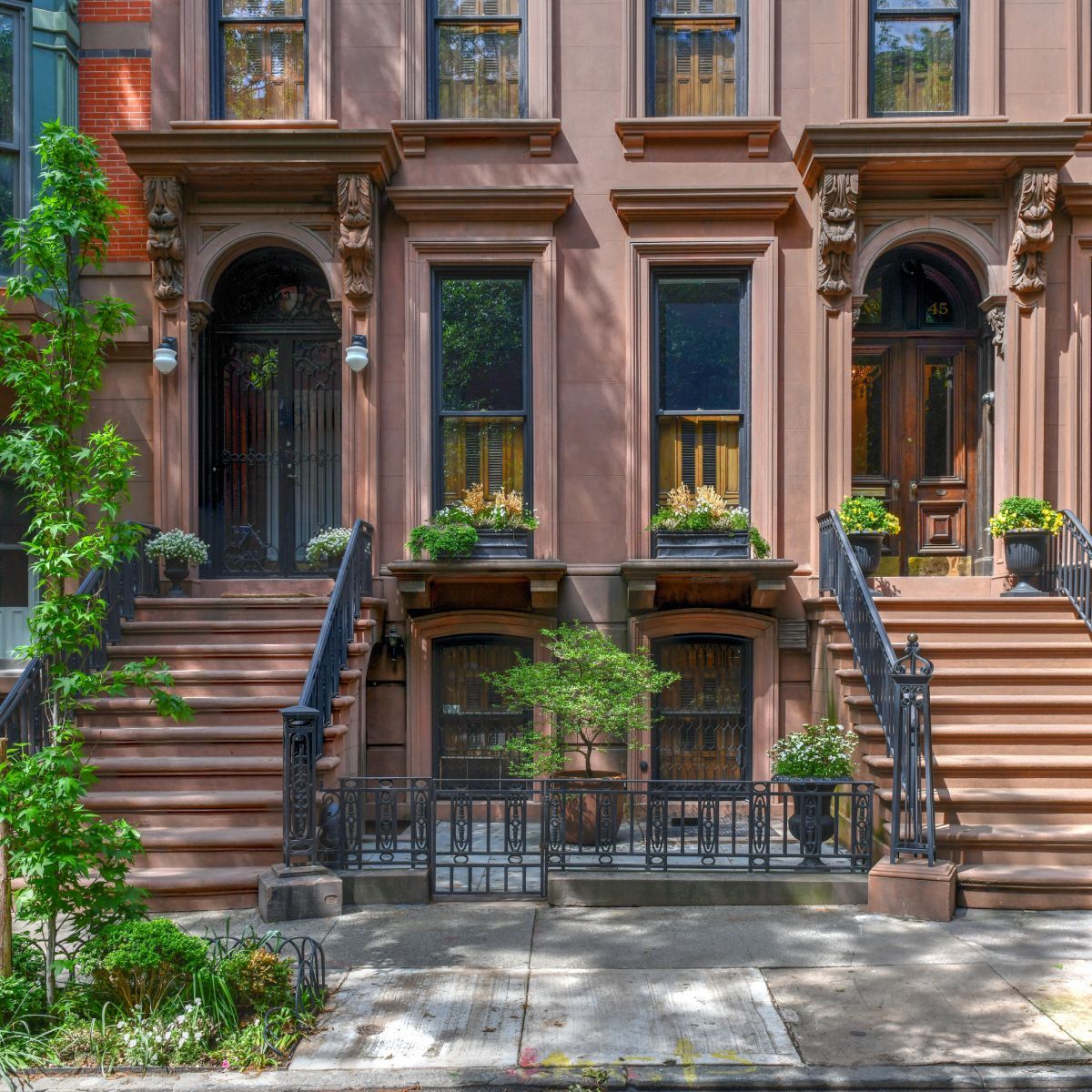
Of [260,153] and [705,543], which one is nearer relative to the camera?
[260,153]

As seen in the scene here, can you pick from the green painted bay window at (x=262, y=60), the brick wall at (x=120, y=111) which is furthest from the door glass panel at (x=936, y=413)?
the brick wall at (x=120, y=111)

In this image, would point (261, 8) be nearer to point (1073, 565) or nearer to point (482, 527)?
point (482, 527)

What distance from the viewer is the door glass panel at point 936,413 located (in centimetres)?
1291

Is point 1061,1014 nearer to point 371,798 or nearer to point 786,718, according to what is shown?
point 786,718

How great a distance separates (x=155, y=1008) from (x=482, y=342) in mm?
8013

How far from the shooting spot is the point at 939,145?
1163 centimetres

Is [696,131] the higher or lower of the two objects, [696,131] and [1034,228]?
the higher

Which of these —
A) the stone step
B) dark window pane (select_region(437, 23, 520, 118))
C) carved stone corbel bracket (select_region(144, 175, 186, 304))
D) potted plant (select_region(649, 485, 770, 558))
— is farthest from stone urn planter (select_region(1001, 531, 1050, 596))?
carved stone corbel bracket (select_region(144, 175, 186, 304))

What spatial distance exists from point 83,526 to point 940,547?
31.0 ft

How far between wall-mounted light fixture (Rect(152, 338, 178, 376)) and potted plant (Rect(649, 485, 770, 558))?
531 cm

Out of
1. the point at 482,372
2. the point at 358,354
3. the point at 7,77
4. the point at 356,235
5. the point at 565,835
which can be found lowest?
the point at 565,835

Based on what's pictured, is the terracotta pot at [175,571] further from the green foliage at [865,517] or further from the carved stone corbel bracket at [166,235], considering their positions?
the green foliage at [865,517]

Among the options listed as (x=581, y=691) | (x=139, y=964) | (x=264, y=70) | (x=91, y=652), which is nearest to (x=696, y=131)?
(x=264, y=70)

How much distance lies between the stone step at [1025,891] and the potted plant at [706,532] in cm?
419
